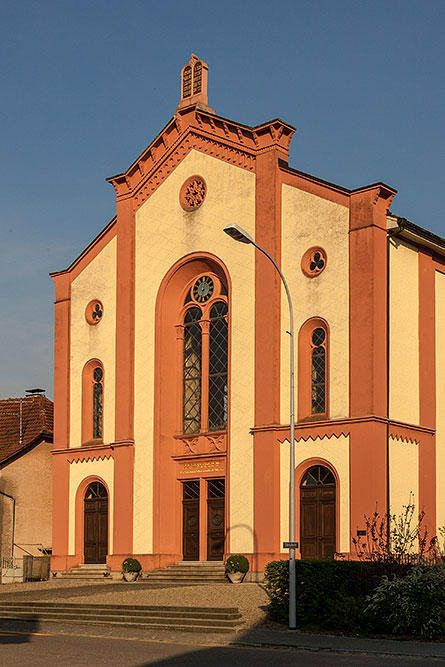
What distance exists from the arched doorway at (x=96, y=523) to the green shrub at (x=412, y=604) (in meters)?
17.3

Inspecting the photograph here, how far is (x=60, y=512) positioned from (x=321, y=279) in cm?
1397

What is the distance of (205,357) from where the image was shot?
32.9 m

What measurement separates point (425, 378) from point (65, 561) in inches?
585

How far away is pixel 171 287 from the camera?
34.1 meters

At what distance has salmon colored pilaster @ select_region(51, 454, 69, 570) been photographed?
118 feet

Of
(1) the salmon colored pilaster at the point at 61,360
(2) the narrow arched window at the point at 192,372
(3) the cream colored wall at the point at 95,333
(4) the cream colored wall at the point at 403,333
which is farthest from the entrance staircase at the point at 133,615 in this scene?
(1) the salmon colored pilaster at the point at 61,360

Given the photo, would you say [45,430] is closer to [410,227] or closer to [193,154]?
[193,154]

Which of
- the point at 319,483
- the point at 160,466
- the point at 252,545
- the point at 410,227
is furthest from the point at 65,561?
the point at 410,227

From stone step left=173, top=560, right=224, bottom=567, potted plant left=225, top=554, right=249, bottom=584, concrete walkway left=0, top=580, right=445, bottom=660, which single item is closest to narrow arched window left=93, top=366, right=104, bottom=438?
stone step left=173, top=560, right=224, bottom=567

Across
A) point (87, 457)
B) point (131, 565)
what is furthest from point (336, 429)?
point (87, 457)

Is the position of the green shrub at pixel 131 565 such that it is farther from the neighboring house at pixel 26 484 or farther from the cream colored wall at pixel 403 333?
the cream colored wall at pixel 403 333

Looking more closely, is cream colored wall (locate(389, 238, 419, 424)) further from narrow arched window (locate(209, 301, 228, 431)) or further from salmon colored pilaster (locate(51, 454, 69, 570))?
salmon colored pilaster (locate(51, 454, 69, 570))

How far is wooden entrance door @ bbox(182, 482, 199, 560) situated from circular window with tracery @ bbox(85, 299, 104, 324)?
718 centimetres

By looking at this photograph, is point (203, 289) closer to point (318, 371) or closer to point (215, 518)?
point (318, 371)
